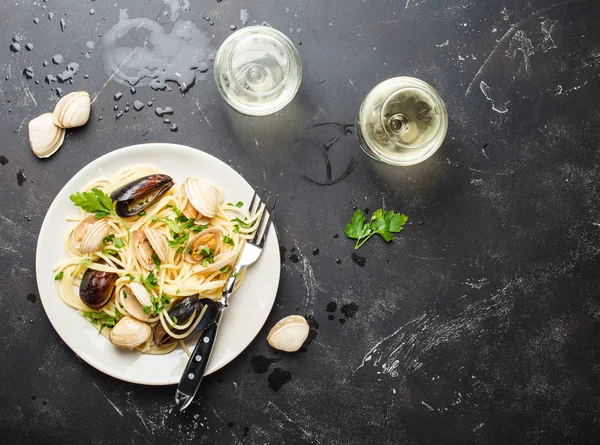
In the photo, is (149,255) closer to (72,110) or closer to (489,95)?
(72,110)

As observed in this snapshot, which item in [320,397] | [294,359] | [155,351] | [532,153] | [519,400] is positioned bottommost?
[519,400]

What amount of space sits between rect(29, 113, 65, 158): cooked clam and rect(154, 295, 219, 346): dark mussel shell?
3.07ft

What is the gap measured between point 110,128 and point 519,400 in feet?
7.59

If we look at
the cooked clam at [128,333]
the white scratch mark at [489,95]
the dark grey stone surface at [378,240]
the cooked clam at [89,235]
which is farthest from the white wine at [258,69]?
the cooked clam at [128,333]

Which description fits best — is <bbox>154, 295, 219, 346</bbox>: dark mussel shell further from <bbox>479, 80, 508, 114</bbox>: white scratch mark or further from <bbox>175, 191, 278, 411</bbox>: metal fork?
<bbox>479, 80, 508, 114</bbox>: white scratch mark

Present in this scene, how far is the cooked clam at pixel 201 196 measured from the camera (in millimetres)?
2361

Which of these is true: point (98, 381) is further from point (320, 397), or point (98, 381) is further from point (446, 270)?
point (446, 270)

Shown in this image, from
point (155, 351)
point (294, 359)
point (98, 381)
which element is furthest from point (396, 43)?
point (98, 381)

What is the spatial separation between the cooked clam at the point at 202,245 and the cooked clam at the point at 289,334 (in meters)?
0.46

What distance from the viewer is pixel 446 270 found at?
8.73ft

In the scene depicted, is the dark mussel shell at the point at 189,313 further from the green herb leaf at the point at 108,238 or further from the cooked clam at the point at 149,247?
the green herb leaf at the point at 108,238

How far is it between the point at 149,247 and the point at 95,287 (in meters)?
0.28

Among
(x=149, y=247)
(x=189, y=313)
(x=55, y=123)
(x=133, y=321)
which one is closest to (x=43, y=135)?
(x=55, y=123)

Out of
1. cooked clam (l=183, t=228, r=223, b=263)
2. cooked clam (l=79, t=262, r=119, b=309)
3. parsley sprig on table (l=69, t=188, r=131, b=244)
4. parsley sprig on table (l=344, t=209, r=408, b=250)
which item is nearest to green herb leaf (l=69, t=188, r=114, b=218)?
parsley sprig on table (l=69, t=188, r=131, b=244)
